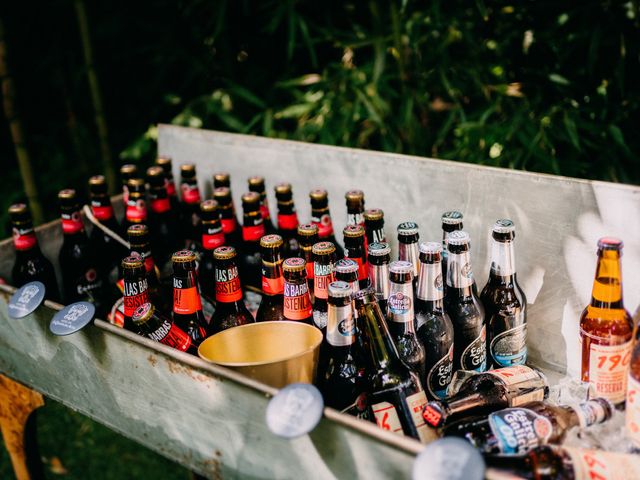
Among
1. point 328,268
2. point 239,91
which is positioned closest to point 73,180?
point 239,91

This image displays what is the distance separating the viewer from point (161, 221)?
1.60 m

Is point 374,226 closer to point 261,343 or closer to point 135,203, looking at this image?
point 261,343

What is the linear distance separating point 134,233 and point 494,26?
1340mm

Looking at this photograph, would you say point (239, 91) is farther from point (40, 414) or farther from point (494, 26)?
point (40, 414)

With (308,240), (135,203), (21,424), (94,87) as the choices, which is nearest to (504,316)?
(308,240)

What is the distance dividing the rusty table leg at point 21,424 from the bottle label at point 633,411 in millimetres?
1069

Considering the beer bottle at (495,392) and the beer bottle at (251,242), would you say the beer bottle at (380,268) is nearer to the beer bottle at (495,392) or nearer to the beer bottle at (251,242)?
the beer bottle at (495,392)

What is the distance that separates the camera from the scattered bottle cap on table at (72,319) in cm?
92

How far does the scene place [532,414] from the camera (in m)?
0.85

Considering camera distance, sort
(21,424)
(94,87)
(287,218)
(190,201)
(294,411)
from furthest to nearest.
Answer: (94,87) → (190,201) → (287,218) → (21,424) → (294,411)

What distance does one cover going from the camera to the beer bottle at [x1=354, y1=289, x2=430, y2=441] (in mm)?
918

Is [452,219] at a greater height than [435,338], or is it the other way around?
[452,219]

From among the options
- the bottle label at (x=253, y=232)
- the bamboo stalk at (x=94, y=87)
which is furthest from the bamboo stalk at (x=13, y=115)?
the bottle label at (x=253, y=232)

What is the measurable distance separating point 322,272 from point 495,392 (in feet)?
1.16
